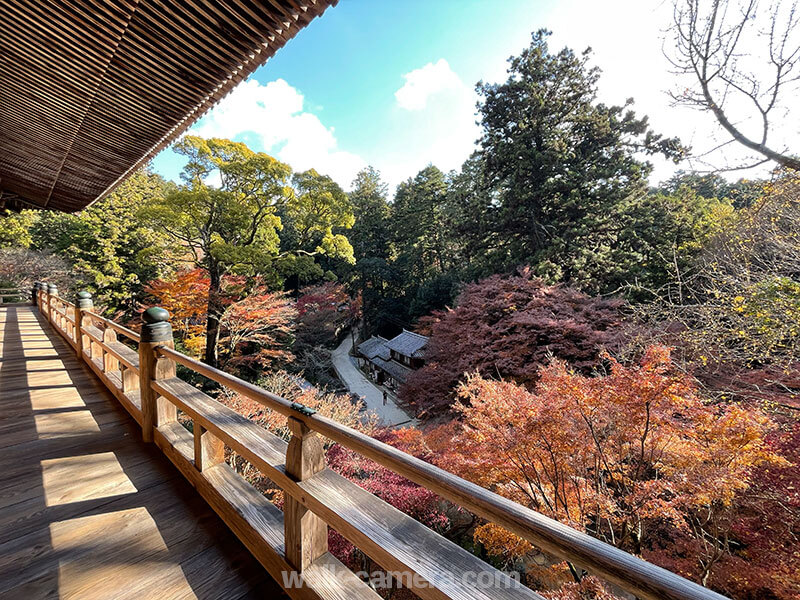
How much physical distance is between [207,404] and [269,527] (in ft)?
2.68

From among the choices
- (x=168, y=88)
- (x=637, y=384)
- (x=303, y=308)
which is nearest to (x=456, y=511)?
(x=637, y=384)

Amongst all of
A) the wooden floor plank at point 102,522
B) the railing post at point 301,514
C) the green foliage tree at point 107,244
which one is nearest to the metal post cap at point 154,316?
the wooden floor plank at point 102,522

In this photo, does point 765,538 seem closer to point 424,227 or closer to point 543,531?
point 543,531

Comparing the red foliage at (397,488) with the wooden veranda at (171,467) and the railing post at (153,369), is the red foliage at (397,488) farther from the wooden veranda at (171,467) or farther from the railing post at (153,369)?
the wooden veranda at (171,467)

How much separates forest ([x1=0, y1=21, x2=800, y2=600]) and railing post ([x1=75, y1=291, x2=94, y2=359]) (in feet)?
8.96

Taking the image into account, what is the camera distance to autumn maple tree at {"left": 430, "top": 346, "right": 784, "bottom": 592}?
3.47 metres

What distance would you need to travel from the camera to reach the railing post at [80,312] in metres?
4.00

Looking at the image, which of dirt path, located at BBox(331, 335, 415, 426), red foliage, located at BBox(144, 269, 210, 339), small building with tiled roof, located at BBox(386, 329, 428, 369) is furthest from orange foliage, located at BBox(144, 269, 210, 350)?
small building with tiled roof, located at BBox(386, 329, 428, 369)

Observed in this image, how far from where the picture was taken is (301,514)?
115 centimetres

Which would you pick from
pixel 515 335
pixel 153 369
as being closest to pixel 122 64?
pixel 153 369

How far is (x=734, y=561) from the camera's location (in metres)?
3.56

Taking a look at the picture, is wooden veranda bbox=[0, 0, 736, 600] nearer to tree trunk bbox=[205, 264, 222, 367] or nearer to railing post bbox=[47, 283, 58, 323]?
railing post bbox=[47, 283, 58, 323]

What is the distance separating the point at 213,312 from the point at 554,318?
1004 centimetres

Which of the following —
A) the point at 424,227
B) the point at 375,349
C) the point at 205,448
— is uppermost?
the point at 424,227
